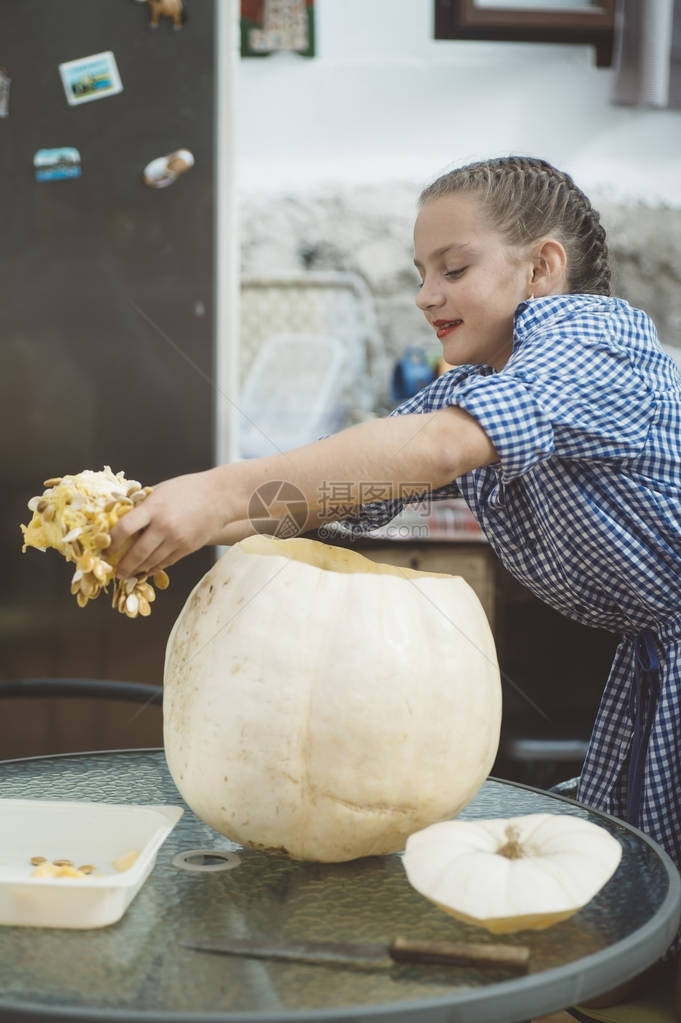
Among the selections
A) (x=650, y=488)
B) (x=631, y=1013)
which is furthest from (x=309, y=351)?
(x=631, y=1013)

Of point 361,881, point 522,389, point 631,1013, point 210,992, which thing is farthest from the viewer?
point 631,1013

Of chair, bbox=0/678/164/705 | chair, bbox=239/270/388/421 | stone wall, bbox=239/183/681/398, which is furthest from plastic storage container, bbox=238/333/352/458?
chair, bbox=0/678/164/705

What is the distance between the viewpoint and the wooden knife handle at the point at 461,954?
0.58 meters

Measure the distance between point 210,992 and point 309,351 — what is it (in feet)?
7.96

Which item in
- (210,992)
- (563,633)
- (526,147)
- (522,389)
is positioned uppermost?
(526,147)

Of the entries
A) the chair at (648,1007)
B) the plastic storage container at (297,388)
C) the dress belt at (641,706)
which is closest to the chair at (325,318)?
the plastic storage container at (297,388)

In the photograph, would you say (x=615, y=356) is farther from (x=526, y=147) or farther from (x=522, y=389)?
(x=526, y=147)

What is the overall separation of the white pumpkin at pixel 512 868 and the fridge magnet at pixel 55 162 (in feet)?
5.67

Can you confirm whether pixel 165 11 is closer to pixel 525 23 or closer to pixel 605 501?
pixel 525 23

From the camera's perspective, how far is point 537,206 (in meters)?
1.11

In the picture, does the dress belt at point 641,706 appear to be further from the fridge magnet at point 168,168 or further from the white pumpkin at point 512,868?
the fridge magnet at point 168,168

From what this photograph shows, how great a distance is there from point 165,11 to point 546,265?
1289mm

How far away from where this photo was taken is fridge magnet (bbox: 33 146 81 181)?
A: 2.03m

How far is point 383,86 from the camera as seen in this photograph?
293 cm
